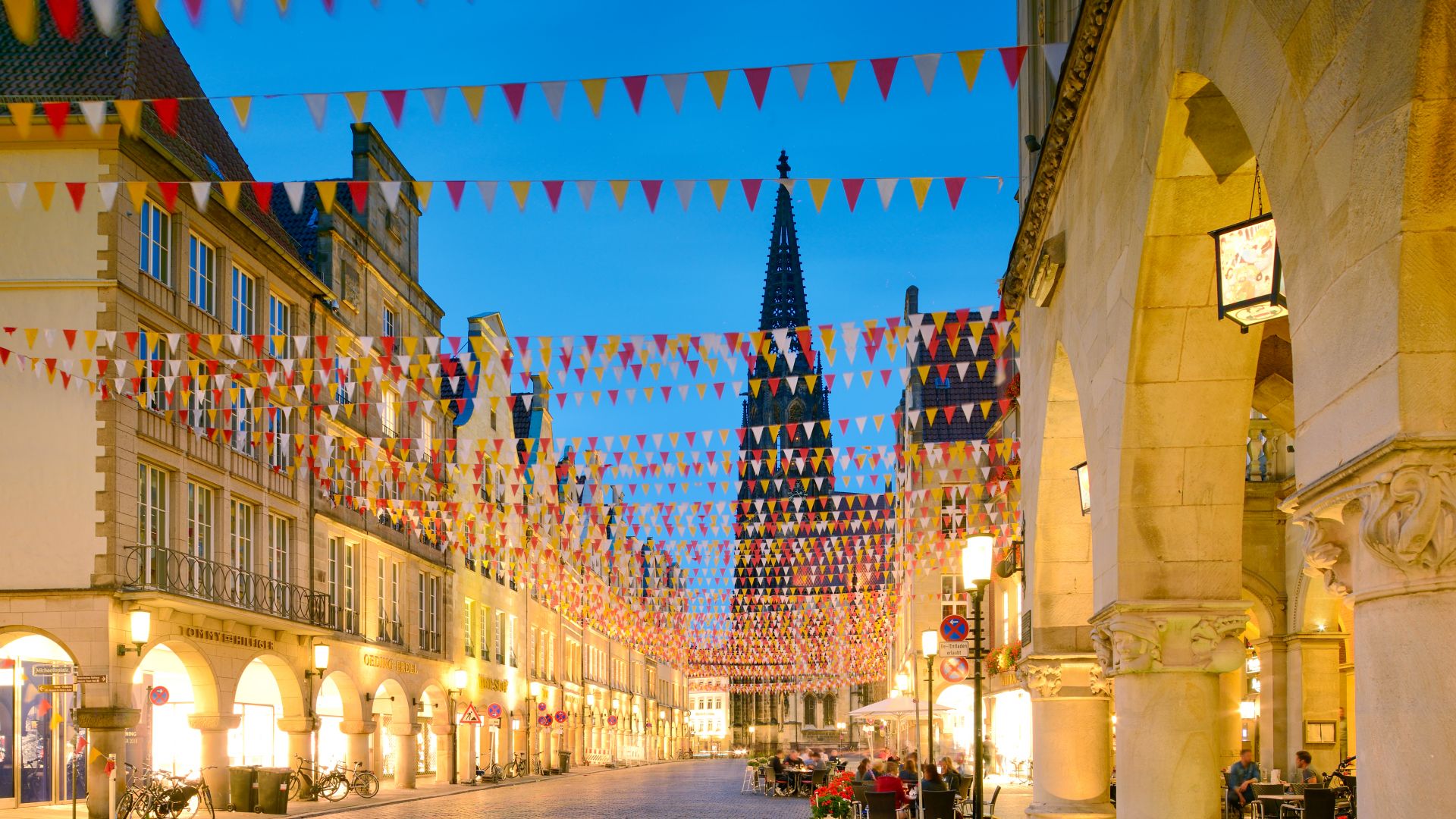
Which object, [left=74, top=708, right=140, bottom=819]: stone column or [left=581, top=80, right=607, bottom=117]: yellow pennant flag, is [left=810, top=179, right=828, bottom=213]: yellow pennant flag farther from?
[left=74, top=708, right=140, bottom=819]: stone column

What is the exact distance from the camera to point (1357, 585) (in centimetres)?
501

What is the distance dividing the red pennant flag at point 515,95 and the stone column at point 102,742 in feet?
52.6

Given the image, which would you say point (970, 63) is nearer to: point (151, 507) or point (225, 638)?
point (151, 507)

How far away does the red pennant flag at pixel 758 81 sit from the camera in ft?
32.9

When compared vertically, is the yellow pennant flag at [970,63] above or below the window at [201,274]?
below

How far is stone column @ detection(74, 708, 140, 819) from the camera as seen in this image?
23.1 meters

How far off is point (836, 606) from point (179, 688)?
43312 mm

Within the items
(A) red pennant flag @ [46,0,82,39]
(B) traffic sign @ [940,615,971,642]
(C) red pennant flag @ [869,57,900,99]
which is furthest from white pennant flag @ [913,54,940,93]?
(B) traffic sign @ [940,615,971,642]

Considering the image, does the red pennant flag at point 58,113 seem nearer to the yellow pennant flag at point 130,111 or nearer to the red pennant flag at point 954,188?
the yellow pennant flag at point 130,111

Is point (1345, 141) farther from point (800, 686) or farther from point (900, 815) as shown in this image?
point (800, 686)

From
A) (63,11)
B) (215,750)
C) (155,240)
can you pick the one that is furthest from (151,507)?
(63,11)

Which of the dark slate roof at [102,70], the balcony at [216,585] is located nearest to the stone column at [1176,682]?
the balcony at [216,585]

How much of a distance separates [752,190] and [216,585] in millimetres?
19038

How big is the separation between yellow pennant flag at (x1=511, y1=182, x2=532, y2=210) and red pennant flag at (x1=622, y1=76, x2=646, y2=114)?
7.19 ft
